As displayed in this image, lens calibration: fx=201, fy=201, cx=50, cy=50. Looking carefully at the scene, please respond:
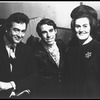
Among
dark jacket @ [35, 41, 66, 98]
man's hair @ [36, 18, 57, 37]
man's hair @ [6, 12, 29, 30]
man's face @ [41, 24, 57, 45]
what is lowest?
dark jacket @ [35, 41, 66, 98]

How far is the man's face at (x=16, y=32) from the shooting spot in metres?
2.05

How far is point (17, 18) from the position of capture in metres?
2.05

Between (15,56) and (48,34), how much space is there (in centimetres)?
41

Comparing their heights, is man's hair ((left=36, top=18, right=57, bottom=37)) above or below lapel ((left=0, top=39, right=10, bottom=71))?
above

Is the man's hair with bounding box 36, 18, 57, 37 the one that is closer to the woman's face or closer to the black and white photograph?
the black and white photograph

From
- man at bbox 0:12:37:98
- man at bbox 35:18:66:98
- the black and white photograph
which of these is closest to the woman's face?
the black and white photograph

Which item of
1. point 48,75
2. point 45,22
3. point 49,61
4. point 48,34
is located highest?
point 45,22

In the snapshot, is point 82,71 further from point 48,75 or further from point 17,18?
point 17,18

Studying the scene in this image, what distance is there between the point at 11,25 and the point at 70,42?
2.08 feet

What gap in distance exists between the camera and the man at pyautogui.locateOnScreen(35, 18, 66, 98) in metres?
2.08

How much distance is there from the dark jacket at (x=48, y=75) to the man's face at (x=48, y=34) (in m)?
0.07

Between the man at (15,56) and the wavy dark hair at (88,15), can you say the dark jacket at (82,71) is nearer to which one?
the wavy dark hair at (88,15)

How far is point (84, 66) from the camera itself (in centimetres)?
204

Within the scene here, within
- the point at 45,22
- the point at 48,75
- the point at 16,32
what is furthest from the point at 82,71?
the point at 16,32
